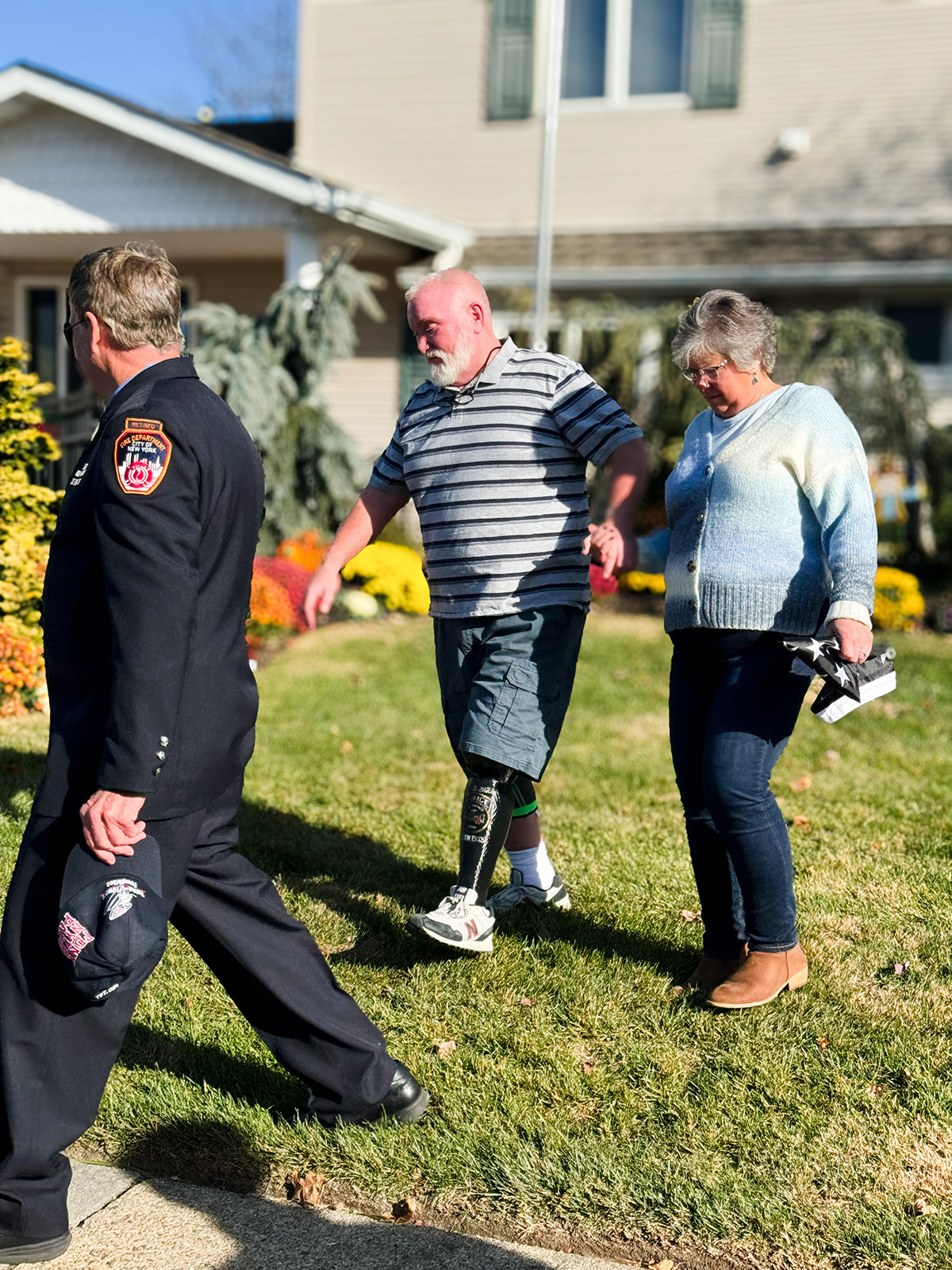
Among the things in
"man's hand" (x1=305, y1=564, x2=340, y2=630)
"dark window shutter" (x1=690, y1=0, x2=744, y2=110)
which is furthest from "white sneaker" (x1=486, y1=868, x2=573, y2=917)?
"dark window shutter" (x1=690, y1=0, x2=744, y2=110)

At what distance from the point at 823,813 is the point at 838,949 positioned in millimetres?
1467

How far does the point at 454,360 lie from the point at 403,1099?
2001mm

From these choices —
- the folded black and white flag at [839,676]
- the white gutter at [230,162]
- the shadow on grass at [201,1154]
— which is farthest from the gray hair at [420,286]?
the white gutter at [230,162]

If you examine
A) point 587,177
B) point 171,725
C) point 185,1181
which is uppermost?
point 587,177

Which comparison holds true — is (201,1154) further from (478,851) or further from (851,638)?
(851,638)

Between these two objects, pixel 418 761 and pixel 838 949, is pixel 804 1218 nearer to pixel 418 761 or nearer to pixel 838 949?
pixel 838 949

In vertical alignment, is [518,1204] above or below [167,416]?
below

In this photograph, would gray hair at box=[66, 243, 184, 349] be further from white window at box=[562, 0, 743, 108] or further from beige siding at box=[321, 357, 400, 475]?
white window at box=[562, 0, 743, 108]

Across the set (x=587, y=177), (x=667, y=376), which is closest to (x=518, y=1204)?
(x=667, y=376)

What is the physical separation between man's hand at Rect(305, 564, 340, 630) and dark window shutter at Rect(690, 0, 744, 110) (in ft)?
39.3

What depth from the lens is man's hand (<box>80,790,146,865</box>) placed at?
8.05 ft

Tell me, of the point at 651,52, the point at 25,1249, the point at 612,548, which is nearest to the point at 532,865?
the point at 612,548

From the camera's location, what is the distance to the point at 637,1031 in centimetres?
354

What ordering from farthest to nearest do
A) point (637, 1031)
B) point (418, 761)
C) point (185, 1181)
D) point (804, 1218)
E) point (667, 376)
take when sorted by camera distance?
point (667, 376) → point (418, 761) → point (637, 1031) → point (185, 1181) → point (804, 1218)
